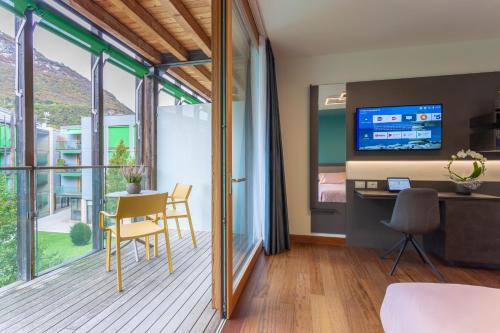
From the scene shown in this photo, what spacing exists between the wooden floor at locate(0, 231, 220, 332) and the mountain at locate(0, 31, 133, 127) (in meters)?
1.62

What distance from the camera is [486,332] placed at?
2.71ft

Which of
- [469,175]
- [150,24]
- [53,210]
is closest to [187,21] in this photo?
[150,24]

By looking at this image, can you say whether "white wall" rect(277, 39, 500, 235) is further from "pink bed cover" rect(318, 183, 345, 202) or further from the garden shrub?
the garden shrub

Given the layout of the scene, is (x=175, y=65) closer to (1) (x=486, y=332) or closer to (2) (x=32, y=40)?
(2) (x=32, y=40)

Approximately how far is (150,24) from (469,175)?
4275 millimetres

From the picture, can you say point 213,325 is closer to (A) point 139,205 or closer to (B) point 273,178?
(A) point 139,205

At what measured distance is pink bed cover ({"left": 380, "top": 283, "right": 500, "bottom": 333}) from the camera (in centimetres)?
88

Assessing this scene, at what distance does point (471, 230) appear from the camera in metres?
2.62

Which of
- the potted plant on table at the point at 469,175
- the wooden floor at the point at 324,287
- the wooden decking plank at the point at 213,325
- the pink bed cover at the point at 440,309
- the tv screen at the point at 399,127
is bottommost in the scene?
the wooden floor at the point at 324,287

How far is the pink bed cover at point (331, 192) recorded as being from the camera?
11.2ft

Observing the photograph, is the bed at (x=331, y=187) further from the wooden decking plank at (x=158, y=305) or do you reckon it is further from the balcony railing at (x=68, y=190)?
the balcony railing at (x=68, y=190)

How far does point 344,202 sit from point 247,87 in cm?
205

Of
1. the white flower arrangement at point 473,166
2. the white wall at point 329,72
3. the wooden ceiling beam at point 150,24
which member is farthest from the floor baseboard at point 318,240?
the wooden ceiling beam at point 150,24

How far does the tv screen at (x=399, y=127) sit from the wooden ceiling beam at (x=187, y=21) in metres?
2.26
